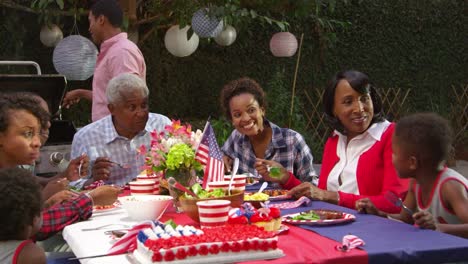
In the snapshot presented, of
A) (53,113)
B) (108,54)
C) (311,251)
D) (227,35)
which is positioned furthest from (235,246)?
(227,35)

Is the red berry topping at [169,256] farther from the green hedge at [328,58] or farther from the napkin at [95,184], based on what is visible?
the green hedge at [328,58]

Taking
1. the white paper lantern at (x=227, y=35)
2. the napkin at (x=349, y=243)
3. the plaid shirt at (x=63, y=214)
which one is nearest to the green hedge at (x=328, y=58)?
the white paper lantern at (x=227, y=35)

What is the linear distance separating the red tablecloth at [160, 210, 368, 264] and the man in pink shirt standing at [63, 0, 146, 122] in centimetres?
271

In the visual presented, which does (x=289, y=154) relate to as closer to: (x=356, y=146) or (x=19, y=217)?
(x=356, y=146)

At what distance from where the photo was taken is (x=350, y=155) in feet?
11.7

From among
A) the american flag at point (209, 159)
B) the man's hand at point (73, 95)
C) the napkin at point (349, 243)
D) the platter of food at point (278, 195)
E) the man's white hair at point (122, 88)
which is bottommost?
the platter of food at point (278, 195)

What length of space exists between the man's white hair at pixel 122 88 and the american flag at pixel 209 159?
3.38 ft

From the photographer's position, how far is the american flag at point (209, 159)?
9.87 ft

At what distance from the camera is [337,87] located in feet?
11.7

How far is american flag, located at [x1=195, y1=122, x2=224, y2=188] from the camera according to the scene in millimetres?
3010

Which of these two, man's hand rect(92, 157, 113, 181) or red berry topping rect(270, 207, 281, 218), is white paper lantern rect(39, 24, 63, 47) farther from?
red berry topping rect(270, 207, 281, 218)

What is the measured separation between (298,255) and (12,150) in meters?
1.50

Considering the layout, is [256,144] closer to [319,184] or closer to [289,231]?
[319,184]

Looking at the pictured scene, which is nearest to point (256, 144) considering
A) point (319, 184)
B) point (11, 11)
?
point (319, 184)
